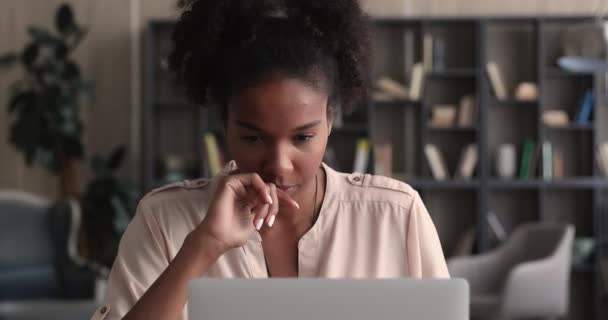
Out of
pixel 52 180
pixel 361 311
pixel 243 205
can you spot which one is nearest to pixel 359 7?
pixel 243 205

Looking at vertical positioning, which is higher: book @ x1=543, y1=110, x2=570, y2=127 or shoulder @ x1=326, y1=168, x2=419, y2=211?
shoulder @ x1=326, y1=168, x2=419, y2=211

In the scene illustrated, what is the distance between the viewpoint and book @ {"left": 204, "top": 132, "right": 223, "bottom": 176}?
6.11m

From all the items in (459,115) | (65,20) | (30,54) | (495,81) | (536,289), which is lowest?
(536,289)

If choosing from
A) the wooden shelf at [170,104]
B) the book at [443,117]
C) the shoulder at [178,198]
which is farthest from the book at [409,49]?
the shoulder at [178,198]

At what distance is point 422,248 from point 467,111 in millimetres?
4675

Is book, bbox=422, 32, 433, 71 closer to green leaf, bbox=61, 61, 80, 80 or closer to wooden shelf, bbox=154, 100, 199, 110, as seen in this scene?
wooden shelf, bbox=154, 100, 199, 110

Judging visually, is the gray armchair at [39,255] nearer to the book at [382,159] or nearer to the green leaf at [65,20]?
the green leaf at [65,20]

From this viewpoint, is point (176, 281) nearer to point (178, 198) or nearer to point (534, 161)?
point (178, 198)

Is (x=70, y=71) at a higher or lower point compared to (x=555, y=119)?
→ higher

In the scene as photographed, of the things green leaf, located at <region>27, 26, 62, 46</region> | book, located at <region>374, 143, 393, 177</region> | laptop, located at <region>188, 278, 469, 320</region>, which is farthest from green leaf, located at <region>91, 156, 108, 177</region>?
laptop, located at <region>188, 278, 469, 320</region>

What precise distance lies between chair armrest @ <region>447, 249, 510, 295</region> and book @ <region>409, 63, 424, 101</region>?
42.6 inches

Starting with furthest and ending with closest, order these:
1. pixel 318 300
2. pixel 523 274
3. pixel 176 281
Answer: pixel 523 274, pixel 176 281, pixel 318 300

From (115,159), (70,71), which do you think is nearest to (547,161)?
(115,159)

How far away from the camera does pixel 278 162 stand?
4.58 feet
